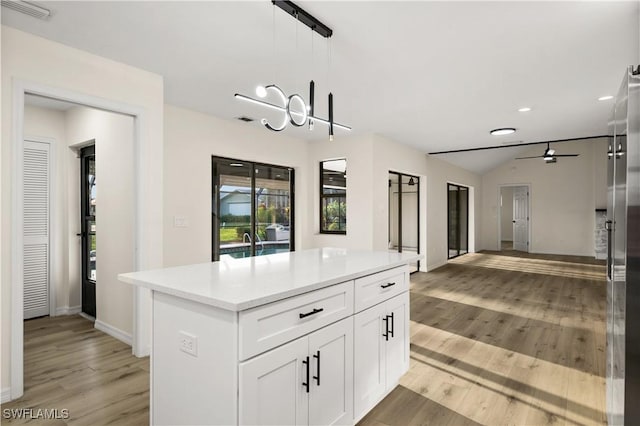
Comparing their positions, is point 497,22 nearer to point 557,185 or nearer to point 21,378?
point 21,378

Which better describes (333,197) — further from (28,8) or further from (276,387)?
(276,387)

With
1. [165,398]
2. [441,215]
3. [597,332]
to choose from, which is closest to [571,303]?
[597,332]

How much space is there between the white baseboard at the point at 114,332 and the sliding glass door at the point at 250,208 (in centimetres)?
140

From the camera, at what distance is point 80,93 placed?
8.81 ft

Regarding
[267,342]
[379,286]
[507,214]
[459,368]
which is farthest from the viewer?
[507,214]

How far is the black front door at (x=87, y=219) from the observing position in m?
4.24

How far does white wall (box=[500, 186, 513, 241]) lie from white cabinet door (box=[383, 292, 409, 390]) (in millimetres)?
11722

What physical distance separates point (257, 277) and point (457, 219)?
889 centimetres

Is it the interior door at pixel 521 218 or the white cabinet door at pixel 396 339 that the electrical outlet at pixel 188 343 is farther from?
the interior door at pixel 521 218

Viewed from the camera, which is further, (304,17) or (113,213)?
(113,213)

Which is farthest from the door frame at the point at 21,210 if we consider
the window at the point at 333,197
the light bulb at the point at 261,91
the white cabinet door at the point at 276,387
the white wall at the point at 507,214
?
the white wall at the point at 507,214

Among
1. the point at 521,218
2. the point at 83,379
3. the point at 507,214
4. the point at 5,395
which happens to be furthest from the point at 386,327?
the point at 507,214

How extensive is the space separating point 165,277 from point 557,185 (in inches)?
442

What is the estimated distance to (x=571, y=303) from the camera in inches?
191
